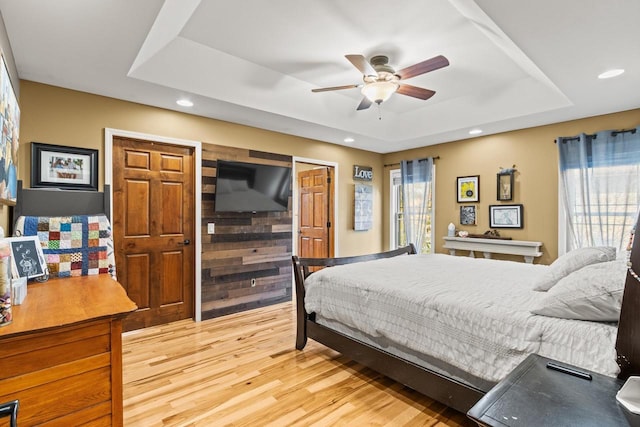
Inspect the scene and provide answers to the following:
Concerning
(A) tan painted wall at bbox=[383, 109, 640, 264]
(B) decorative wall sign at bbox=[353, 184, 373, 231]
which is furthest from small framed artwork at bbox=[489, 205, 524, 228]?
(B) decorative wall sign at bbox=[353, 184, 373, 231]

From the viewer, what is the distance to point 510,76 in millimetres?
3539

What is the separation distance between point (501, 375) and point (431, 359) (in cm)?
45

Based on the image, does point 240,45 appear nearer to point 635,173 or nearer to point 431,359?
point 431,359

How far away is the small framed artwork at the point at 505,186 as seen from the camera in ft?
14.6

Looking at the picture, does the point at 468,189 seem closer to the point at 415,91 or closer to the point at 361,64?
the point at 415,91

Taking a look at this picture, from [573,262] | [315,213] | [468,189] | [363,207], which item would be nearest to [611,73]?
[573,262]

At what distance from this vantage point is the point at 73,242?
2240mm

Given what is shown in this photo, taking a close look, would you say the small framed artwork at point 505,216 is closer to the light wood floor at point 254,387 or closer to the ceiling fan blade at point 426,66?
the ceiling fan blade at point 426,66

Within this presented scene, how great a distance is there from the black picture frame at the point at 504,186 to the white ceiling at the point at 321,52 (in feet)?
2.15

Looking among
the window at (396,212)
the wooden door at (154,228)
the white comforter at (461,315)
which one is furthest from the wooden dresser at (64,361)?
the window at (396,212)

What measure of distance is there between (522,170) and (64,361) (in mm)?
4970

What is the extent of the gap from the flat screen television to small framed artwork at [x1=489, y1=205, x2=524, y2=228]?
2908 mm

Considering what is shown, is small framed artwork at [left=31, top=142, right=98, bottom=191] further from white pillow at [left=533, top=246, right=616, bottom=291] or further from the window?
the window

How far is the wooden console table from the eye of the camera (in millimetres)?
4168
